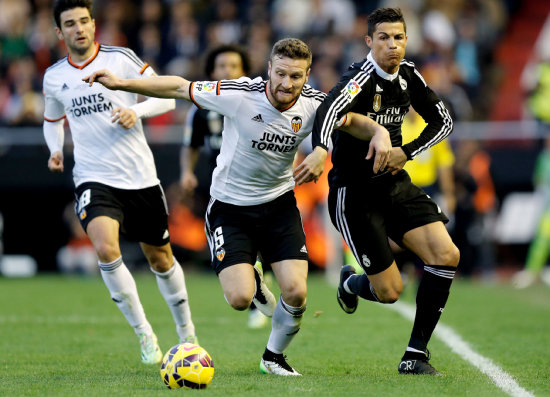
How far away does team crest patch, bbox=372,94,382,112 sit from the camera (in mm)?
6887

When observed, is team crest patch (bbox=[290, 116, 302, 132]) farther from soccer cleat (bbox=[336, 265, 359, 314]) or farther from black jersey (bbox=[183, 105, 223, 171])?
black jersey (bbox=[183, 105, 223, 171])

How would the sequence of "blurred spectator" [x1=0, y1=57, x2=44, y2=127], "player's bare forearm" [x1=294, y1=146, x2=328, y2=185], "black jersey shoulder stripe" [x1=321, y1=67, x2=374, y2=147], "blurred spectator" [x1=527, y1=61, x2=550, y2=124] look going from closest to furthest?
"player's bare forearm" [x1=294, y1=146, x2=328, y2=185], "black jersey shoulder stripe" [x1=321, y1=67, x2=374, y2=147], "blurred spectator" [x1=0, y1=57, x2=44, y2=127], "blurred spectator" [x1=527, y1=61, x2=550, y2=124]

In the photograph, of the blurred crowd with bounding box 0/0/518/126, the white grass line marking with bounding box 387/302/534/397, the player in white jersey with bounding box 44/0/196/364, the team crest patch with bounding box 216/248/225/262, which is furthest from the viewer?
the blurred crowd with bounding box 0/0/518/126

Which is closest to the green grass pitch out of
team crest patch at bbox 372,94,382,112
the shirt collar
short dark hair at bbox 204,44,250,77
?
team crest patch at bbox 372,94,382,112

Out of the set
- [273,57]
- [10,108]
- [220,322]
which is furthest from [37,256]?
[273,57]

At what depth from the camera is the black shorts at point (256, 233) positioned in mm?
6793

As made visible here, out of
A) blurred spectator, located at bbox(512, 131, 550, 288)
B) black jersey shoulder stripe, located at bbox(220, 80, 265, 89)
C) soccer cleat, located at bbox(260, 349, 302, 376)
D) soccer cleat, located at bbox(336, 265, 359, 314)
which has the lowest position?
blurred spectator, located at bbox(512, 131, 550, 288)

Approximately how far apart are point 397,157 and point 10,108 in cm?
1139

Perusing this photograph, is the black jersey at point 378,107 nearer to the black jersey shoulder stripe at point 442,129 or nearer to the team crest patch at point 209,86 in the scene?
the black jersey shoulder stripe at point 442,129

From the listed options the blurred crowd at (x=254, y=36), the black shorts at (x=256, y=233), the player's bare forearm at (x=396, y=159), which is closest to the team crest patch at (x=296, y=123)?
the black shorts at (x=256, y=233)

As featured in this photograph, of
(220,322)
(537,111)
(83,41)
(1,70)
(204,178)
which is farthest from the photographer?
(1,70)

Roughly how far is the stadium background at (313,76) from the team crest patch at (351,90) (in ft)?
28.0

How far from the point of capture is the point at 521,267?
53.3ft

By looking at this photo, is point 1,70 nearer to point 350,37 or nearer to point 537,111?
point 350,37
